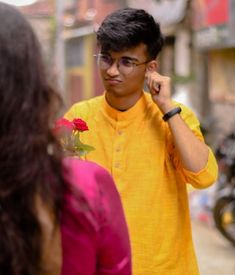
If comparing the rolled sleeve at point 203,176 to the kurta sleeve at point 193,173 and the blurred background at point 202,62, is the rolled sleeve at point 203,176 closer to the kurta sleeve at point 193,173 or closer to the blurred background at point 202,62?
the kurta sleeve at point 193,173

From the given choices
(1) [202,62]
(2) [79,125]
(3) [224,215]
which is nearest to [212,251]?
(3) [224,215]

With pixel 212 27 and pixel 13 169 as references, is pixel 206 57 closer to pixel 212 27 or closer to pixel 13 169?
pixel 212 27

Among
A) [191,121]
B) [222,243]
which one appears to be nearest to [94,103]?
[191,121]

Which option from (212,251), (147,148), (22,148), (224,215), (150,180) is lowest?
(212,251)

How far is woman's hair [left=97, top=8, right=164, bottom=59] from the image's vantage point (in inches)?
87.7

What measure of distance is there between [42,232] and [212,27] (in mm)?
7224

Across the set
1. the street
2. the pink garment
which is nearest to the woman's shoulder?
the pink garment

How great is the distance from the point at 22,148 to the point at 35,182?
0.24 ft

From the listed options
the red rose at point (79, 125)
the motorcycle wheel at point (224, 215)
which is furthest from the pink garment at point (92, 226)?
the motorcycle wheel at point (224, 215)

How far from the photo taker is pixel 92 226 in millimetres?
1404

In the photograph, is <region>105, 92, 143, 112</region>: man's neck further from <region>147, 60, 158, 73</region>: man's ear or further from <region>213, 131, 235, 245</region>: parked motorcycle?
<region>213, 131, 235, 245</region>: parked motorcycle

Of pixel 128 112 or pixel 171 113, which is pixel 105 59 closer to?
pixel 128 112

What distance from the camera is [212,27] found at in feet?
27.1

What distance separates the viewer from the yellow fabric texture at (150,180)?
7.25ft
